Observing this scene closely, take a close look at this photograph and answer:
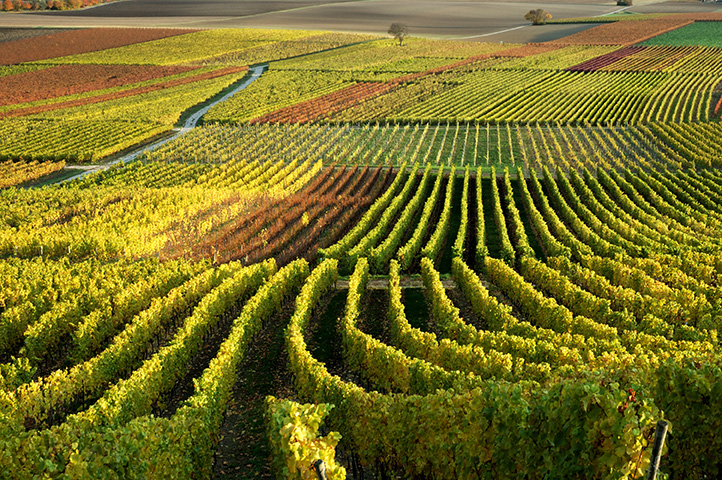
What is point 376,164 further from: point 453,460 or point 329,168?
point 453,460

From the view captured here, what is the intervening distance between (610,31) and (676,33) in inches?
624

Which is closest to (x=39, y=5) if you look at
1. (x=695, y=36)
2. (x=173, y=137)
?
(x=173, y=137)

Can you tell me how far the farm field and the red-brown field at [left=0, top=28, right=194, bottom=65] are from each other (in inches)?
1476

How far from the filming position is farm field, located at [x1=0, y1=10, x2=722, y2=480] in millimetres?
13828

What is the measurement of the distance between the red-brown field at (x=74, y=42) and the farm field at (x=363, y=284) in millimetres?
37488

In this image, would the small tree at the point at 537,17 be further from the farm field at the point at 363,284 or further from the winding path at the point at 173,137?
the winding path at the point at 173,137

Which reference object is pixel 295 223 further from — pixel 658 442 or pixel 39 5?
pixel 39 5

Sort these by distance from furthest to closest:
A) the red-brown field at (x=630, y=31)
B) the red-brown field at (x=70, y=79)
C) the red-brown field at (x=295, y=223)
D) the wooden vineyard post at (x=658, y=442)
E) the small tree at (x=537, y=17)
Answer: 1. the small tree at (x=537, y=17)
2. the red-brown field at (x=630, y=31)
3. the red-brown field at (x=70, y=79)
4. the red-brown field at (x=295, y=223)
5. the wooden vineyard post at (x=658, y=442)

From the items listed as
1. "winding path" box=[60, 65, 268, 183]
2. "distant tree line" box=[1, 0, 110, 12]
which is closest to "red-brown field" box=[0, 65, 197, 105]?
"winding path" box=[60, 65, 268, 183]

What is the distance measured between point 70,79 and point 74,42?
112 ft

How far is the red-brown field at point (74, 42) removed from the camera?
13562 cm

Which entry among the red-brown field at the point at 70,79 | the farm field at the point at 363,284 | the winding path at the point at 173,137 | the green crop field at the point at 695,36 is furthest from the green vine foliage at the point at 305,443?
the green crop field at the point at 695,36

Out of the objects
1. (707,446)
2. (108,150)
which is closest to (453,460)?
(707,446)

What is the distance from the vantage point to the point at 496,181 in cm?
5716
